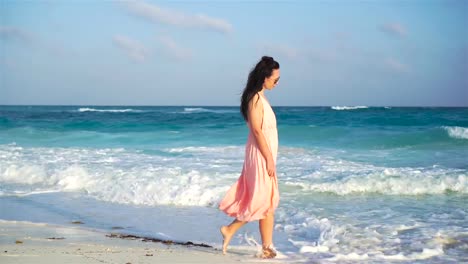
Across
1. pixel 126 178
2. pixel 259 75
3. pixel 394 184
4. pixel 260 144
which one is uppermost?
pixel 259 75

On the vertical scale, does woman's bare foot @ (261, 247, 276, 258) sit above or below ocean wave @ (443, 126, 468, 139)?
below

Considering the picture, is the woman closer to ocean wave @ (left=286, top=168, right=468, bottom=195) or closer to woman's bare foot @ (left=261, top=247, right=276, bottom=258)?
woman's bare foot @ (left=261, top=247, right=276, bottom=258)

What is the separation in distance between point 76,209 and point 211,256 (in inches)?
141

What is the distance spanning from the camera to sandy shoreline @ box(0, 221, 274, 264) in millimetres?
4668

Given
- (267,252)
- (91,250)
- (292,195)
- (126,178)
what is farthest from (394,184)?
(91,250)

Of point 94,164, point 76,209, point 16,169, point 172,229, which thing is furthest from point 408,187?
point 16,169

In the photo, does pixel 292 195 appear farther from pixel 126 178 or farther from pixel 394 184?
pixel 126 178

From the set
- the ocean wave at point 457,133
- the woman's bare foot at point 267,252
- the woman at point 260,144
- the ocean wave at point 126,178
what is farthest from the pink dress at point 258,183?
the ocean wave at point 457,133

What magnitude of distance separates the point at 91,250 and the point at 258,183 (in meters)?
1.54

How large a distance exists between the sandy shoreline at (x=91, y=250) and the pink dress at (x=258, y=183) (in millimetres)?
396

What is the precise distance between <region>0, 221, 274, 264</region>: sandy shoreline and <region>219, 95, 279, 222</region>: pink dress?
Result: 0.40 meters

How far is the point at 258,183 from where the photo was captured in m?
4.73

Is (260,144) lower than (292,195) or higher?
higher

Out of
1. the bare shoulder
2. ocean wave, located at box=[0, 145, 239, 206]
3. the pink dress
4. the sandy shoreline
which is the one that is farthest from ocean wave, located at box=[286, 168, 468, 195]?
the bare shoulder
